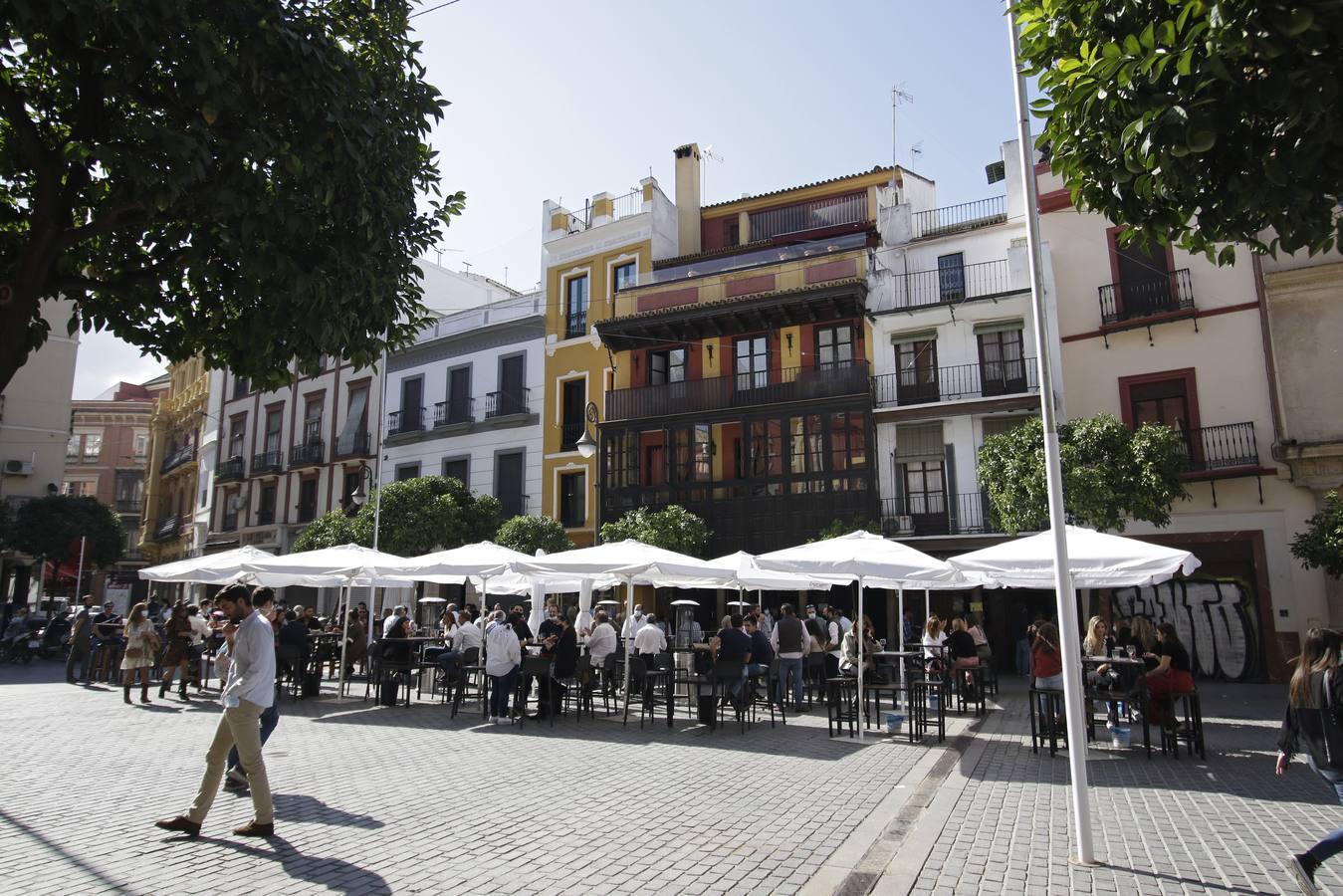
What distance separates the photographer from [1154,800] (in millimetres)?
8141

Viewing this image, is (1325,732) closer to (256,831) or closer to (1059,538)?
(1059,538)

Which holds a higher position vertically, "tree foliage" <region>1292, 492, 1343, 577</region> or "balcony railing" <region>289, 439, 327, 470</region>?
"balcony railing" <region>289, 439, 327, 470</region>

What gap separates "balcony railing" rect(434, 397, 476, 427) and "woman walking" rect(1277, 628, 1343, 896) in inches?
1160

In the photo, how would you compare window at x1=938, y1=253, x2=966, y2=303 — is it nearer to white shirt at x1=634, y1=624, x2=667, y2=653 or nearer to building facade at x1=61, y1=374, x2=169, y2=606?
white shirt at x1=634, y1=624, x2=667, y2=653

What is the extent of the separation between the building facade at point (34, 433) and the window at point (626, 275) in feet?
77.4

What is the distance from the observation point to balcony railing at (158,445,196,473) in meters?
48.3

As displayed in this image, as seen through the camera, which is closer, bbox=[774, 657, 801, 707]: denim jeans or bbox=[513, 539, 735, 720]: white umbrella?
bbox=[513, 539, 735, 720]: white umbrella

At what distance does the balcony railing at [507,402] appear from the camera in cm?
3209

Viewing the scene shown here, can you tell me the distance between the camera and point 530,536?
2639 centimetres

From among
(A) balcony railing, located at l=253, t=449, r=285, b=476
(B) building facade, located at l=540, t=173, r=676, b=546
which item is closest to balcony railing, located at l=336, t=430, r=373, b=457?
(A) balcony railing, located at l=253, t=449, r=285, b=476

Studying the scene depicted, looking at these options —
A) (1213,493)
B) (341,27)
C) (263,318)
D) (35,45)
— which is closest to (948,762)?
(263,318)

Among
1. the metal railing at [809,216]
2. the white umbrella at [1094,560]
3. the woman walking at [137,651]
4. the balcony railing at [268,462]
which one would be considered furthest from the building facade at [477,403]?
the white umbrella at [1094,560]

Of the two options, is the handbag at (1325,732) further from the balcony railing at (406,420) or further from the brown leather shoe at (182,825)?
the balcony railing at (406,420)

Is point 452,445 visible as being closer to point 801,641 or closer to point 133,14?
point 801,641
